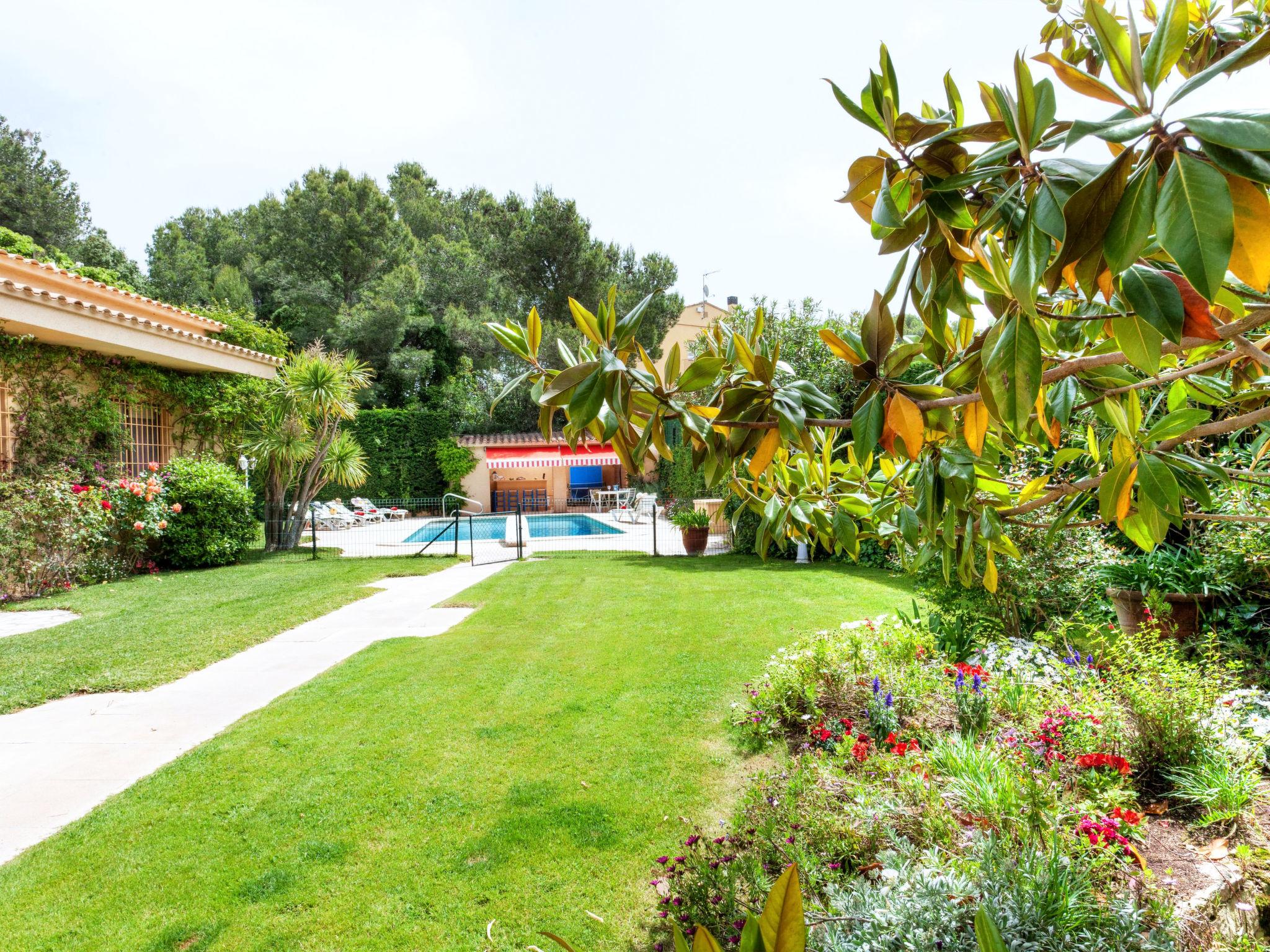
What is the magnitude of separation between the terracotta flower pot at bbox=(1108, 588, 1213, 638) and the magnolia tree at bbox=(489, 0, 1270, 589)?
3502mm

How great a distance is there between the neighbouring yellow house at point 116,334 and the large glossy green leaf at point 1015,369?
12.9 metres

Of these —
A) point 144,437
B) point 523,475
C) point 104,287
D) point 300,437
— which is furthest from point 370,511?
point 104,287

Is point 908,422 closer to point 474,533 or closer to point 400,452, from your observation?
point 474,533

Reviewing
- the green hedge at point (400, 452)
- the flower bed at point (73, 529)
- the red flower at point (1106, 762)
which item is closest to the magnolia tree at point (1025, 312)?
the red flower at point (1106, 762)

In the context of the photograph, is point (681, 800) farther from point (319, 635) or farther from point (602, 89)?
point (319, 635)

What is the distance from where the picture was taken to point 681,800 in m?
3.82

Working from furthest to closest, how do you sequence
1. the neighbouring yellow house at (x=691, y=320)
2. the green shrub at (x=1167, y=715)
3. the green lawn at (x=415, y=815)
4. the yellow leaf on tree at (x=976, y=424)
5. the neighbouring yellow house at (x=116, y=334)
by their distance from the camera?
1. the neighbouring yellow house at (x=691, y=320)
2. the neighbouring yellow house at (x=116, y=334)
3. the green shrub at (x=1167, y=715)
4. the green lawn at (x=415, y=815)
5. the yellow leaf on tree at (x=976, y=424)

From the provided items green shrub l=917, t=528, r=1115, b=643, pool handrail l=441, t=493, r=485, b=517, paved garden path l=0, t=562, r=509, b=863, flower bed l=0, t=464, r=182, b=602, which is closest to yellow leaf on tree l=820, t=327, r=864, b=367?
paved garden path l=0, t=562, r=509, b=863

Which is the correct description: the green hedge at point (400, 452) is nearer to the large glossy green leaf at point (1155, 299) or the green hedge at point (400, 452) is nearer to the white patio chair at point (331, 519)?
the white patio chair at point (331, 519)

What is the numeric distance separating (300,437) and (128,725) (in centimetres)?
1153

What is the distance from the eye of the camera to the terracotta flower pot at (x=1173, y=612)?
4.96 metres

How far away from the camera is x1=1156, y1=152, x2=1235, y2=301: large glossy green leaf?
64 centimetres

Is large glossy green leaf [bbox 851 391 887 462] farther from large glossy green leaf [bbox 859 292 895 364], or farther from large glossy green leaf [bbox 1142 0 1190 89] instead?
large glossy green leaf [bbox 1142 0 1190 89]

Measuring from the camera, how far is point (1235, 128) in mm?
650
